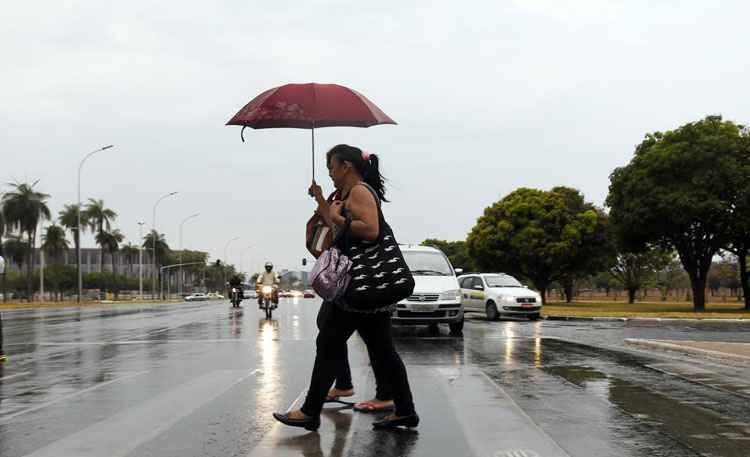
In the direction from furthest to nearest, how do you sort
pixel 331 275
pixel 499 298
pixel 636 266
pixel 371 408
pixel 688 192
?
pixel 636 266 → pixel 688 192 → pixel 499 298 → pixel 371 408 → pixel 331 275

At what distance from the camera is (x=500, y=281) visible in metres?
25.4

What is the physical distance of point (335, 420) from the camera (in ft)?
20.2

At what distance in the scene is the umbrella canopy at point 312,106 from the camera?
689 cm

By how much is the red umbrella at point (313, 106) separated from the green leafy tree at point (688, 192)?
35.8m

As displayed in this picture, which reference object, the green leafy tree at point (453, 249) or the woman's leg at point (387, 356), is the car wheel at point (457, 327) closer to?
the woman's leg at point (387, 356)

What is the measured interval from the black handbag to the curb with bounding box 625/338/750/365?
22.6 feet

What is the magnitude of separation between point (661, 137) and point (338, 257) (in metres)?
43.0

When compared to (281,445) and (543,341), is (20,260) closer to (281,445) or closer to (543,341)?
(543,341)

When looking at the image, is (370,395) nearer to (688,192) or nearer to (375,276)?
(375,276)

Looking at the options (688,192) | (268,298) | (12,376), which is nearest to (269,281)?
(268,298)

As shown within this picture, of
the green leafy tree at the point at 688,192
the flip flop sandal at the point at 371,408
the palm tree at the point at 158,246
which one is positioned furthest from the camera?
the palm tree at the point at 158,246

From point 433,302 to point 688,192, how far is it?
94.4ft

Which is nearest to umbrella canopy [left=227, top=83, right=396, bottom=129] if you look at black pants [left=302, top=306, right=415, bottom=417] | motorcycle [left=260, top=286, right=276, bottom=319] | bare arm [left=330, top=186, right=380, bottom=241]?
bare arm [left=330, top=186, right=380, bottom=241]

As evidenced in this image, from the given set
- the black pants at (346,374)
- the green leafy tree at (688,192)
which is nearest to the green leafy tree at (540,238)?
the green leafy tree at (688,192)
